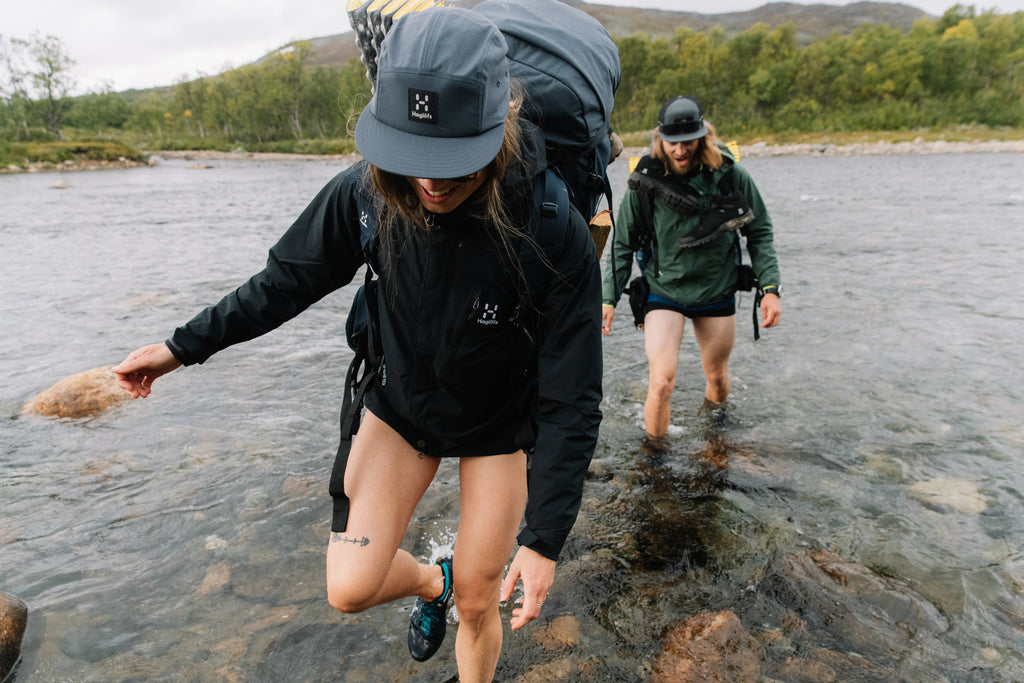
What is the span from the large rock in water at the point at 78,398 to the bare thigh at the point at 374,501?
17.3 ft

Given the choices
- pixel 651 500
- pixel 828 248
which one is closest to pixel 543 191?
pixel 651 500

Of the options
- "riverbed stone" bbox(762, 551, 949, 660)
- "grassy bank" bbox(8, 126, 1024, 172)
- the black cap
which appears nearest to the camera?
"riverbed stone" bbox(762, 551, 949, 660)

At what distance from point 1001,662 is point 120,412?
7566 mm

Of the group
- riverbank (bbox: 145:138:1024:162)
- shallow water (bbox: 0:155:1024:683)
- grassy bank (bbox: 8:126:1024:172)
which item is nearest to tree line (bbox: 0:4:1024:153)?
grassy bank (bbox: 8:126:1024:172)

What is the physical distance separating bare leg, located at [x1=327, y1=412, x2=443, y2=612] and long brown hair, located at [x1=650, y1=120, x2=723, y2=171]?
343 centimetres

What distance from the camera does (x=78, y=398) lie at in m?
6.91

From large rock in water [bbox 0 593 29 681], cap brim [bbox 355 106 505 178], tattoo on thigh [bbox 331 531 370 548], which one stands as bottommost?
large rock in water [bbox 0 593 29 681]

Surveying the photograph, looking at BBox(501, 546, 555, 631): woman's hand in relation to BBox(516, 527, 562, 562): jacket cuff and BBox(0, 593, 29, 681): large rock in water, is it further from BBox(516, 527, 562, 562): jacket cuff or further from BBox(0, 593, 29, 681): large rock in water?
BBox(0, 593, 29, 681): large rock in water

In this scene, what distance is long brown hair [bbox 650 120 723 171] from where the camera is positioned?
5.30 metres

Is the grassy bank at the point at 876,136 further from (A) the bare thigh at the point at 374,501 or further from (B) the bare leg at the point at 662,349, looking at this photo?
(A) the bare thigh at the point at 374,501

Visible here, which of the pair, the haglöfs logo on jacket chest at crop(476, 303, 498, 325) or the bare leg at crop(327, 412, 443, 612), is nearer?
the haglöfs logo on jacket chest at crop(476, 303, 498, 325)

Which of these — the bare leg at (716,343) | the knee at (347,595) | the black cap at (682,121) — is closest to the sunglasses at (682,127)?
the black cap at (682,121)

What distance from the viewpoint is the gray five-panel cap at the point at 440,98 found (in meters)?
1.99

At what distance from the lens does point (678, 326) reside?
566 centimetres
